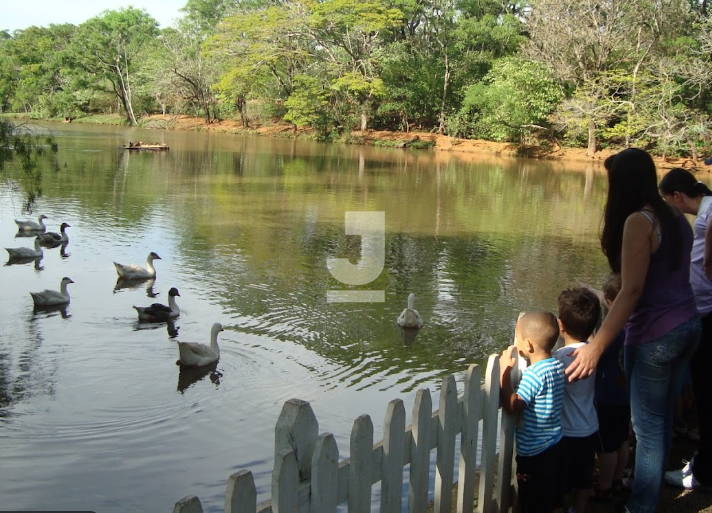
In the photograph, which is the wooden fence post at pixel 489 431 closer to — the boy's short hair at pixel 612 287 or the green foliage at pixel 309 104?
the boy's short hair at pixel 612 287

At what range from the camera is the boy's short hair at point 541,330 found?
11.2 feet

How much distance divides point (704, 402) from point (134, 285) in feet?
28.3

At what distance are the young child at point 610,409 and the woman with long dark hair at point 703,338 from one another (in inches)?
15.9

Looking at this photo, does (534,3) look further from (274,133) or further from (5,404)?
(5,404)

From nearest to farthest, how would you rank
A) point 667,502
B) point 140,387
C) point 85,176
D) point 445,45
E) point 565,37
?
point 667,502, point 140,387, point 85,176, point 565,37, point 445,45

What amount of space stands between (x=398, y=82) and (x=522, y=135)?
11.7 m

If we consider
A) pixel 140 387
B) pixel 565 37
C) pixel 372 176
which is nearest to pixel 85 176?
pixel 372 176

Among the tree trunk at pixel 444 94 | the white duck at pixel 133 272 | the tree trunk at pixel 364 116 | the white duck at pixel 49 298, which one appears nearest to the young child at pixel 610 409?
the white duck at pixel 49 298

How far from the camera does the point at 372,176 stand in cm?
2780

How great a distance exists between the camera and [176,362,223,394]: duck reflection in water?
7086 mm

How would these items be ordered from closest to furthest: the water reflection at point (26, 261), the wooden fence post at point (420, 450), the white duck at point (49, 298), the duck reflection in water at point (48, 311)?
the wooden fence post at point (420, 450) < the duck reflection in water at point (48, 311) < the white duck at point (49, 298) < the water reflection at point (26, 261)

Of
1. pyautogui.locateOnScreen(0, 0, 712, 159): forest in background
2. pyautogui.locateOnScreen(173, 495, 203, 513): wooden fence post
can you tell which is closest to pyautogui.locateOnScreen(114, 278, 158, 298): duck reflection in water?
pyautogui.locateOnScreen(173, 495, 203, 513): wooden fence post

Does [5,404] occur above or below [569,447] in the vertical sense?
below

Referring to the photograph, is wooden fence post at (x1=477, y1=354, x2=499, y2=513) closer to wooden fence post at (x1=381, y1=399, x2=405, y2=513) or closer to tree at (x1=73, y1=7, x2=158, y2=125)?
wooden fence post at (x1=381, y1=399, x2=405, y2=513)
